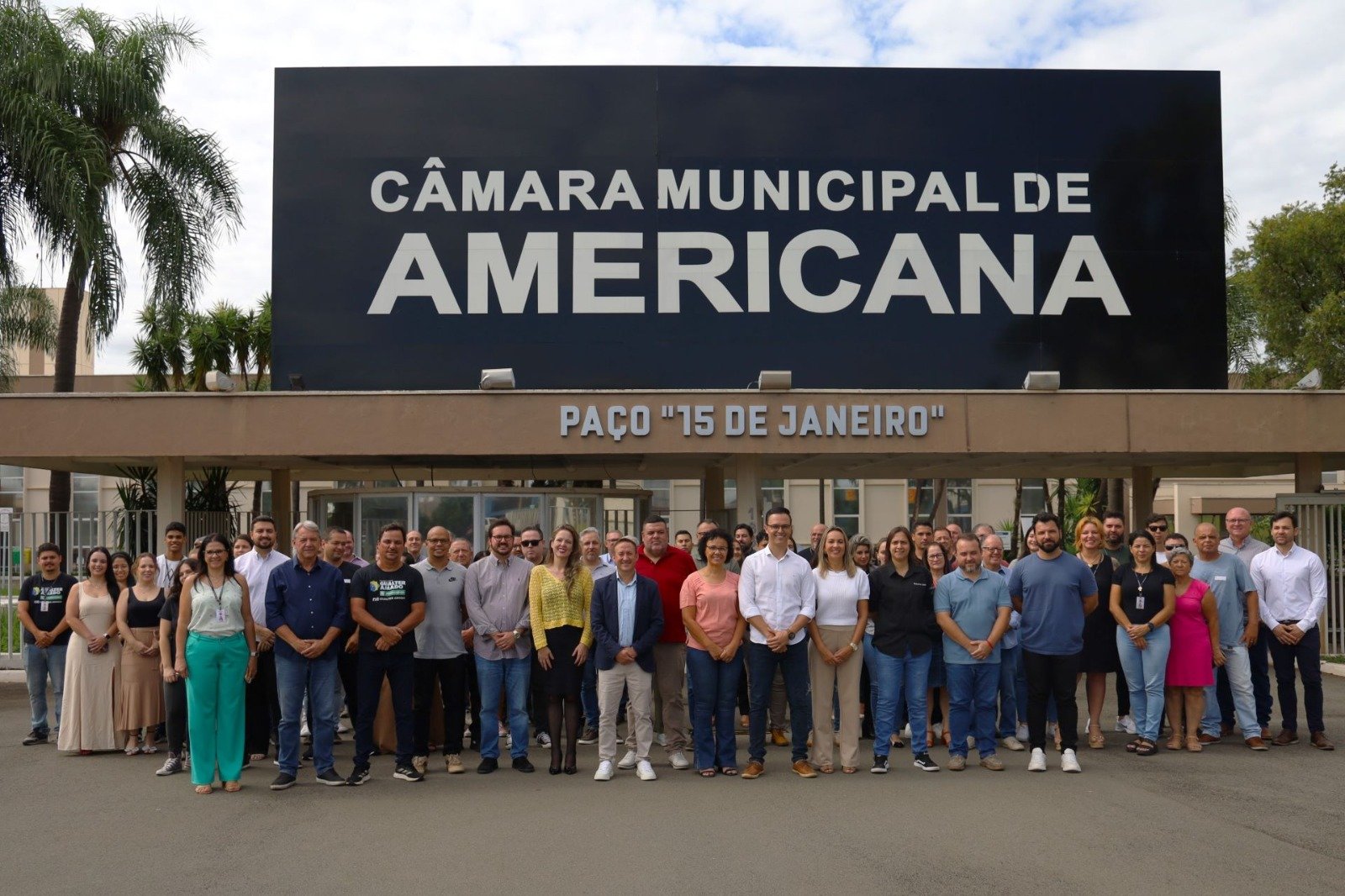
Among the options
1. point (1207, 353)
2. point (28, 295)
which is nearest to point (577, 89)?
point (1207, 353)

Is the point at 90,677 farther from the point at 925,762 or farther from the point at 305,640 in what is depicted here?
the point at 925,762

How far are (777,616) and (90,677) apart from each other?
5872mm

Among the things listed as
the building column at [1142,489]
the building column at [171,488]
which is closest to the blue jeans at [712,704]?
the building column at [171,488]

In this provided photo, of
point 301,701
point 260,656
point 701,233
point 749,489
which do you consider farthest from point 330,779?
point 701,233

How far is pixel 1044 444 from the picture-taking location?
16203 millimetres

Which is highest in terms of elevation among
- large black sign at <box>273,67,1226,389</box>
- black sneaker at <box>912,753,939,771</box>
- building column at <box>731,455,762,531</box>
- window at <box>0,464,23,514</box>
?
large black sign at <box>273,67,1226,389</box>

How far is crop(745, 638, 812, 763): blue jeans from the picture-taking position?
994 cm

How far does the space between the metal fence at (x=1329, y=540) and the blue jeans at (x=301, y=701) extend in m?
12.9

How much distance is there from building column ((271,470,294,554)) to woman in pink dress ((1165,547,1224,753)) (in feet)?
46.1

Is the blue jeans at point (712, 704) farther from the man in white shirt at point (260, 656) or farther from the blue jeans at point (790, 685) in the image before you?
the man in white shirt at point (260, 656)

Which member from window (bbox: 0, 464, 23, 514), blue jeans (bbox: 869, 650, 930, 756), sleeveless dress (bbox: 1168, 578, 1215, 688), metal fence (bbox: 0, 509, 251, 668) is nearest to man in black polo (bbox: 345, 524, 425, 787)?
blue jeans (bbox: 869, 650, 930, 756)

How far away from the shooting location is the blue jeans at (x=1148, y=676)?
1073 centimetres

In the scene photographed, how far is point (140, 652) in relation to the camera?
35.7 ft

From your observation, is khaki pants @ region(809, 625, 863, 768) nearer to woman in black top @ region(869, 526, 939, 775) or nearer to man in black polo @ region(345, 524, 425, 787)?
Result: woman in black top @ region(869, 526, 939, 775)
